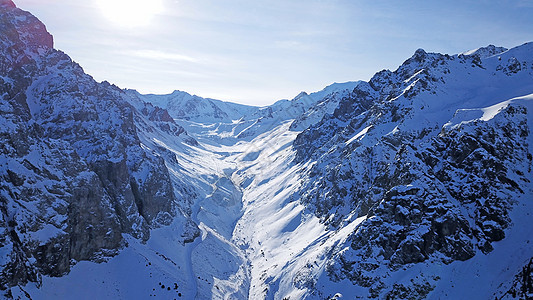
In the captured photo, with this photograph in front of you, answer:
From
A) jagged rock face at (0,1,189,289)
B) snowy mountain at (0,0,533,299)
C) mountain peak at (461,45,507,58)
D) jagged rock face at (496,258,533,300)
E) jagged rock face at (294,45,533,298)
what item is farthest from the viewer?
mountain peak at (461,45,507,58)

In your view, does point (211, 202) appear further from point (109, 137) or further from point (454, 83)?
point (454, 83)

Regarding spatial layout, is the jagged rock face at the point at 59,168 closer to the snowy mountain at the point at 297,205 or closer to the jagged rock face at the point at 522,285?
the snowy mountain at the point at 297,205

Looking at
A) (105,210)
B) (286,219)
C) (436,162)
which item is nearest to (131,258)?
(105,210)

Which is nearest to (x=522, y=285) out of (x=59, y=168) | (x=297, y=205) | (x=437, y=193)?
(x=437, y=193)

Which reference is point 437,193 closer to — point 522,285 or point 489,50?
point 522,285

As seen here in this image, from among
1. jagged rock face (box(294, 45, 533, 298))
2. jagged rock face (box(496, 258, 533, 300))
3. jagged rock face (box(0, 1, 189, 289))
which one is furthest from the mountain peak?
jagged rock face (box(0, 1, 189, 289))

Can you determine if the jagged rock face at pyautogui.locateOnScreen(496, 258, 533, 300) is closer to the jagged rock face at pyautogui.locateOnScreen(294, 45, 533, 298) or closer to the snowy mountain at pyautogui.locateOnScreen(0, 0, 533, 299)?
the snowy mountain at pyautogui.locateOnScreen(0, 0, 533, 299)
